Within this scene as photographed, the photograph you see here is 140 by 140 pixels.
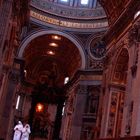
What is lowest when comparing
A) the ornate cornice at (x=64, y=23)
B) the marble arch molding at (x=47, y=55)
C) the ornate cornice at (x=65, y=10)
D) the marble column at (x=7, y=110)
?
the marble column at (x=7, y=110)

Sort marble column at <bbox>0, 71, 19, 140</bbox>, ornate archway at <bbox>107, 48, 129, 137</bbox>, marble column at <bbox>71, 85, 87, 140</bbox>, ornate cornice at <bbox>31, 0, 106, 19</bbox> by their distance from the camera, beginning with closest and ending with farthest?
ornate archway at <bbox>107, 48, 129, 137</bbox> < marble column at <bbox>0, 71, 19, 140</bbox> < marble column at <bbox>71, 85, 87, 140</bbox> < ornate cornice at <bbox>31, 0, 106, 19</bbox>

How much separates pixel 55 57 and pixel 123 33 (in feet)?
70.9

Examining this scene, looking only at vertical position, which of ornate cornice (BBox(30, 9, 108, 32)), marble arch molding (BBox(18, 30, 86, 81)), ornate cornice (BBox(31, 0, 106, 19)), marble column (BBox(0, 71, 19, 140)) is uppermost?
ornate cornice (BBox(31, 0, 106, 19))

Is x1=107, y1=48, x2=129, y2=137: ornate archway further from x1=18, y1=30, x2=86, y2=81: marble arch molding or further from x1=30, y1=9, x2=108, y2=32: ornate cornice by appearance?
x1=18, y1=30, x2=86, y2=81: marble arch molding

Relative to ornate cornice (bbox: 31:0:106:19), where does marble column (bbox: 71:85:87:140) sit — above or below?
below

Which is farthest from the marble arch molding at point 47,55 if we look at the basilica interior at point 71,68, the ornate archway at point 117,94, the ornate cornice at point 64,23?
the ornate archway at point 117,94

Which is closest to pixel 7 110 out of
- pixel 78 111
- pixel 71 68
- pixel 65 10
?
pixel 78 111

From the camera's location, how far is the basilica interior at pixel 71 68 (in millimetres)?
15422

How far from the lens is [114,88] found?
60.2 feet

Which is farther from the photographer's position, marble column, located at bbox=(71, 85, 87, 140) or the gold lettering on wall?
the gold lettering on wall

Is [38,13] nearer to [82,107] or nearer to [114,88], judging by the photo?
[82,107]

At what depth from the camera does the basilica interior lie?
15422 millimetres

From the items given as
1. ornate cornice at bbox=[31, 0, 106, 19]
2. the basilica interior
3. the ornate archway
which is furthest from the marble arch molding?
the ornate archway

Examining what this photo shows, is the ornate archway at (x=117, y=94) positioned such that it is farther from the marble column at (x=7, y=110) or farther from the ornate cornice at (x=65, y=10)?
the ornate cornice at (x=65, y=10)
